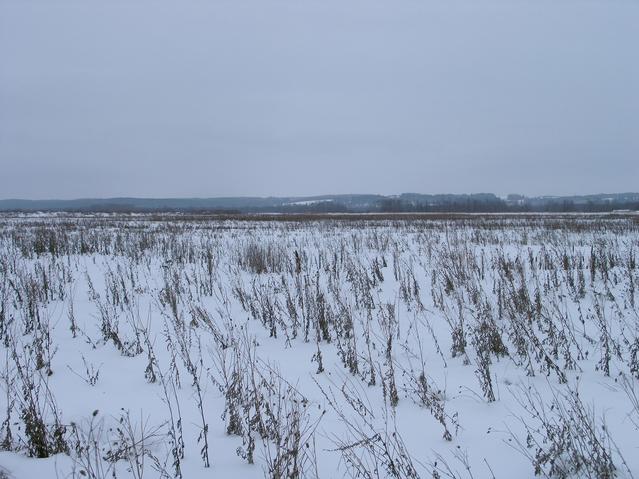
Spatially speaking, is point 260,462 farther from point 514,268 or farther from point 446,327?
point 514,268

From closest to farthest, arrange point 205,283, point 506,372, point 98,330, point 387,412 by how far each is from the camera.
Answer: point 387,412, point 506,372, point 98,330, point 205,283

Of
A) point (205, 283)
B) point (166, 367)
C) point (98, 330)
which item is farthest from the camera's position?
point (205, 283)

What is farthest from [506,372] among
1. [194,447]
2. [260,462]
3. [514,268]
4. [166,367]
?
[514,268]

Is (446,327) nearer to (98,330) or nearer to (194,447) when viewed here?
(194,447)

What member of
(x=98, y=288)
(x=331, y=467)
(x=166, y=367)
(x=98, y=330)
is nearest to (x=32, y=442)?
(x=166, y=367)

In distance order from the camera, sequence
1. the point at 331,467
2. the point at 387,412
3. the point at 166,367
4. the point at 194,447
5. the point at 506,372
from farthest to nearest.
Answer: the point at 166,367 < the point at 506,372 < the point at 387,412 < the point at 194,447 < the point at 331,467

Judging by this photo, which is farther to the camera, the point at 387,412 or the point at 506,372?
the point at 506,372

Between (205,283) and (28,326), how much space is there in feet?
9.67

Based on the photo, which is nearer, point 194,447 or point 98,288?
point 194,447

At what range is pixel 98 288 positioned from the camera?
25.6 ft

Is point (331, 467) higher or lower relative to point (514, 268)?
lower

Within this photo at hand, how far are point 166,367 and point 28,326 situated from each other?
2558 mm

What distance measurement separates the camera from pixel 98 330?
17.9 feet

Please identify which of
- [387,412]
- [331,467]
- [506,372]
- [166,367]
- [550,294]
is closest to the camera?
[331,467]
